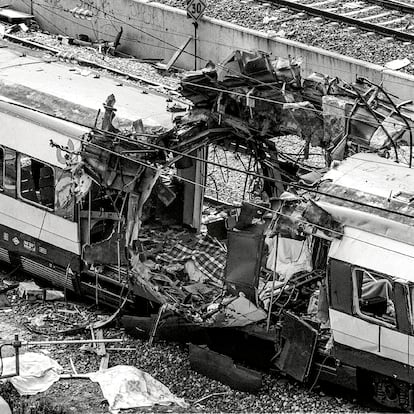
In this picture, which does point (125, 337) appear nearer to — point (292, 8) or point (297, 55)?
point (297, 55)

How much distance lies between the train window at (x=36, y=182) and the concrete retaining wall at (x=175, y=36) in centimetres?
829

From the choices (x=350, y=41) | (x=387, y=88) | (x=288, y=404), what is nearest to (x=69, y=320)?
(x=288, y=404)

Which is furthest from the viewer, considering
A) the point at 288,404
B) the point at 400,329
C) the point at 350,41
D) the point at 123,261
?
the point at 350,41

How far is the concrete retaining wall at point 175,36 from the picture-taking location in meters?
23.1

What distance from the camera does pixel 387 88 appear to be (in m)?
22.7

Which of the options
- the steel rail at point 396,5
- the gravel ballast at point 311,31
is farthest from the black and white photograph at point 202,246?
the steel rail at point 396,5

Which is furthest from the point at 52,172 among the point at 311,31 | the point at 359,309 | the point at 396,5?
the point at 396,5

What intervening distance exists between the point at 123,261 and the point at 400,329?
14.2 feet

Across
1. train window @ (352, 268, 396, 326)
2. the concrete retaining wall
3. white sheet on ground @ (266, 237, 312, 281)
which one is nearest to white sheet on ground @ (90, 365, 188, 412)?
white sheet on ground @ (266, 237, 312, 281)

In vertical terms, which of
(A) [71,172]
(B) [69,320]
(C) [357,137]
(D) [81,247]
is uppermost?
(C) [357,137]

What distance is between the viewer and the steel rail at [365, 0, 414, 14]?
84.9ft

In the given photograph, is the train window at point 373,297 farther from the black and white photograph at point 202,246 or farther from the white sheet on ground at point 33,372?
the white sheet on ground at point 33,372

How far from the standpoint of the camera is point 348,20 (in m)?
25.7

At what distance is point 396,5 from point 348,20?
1226 mm
